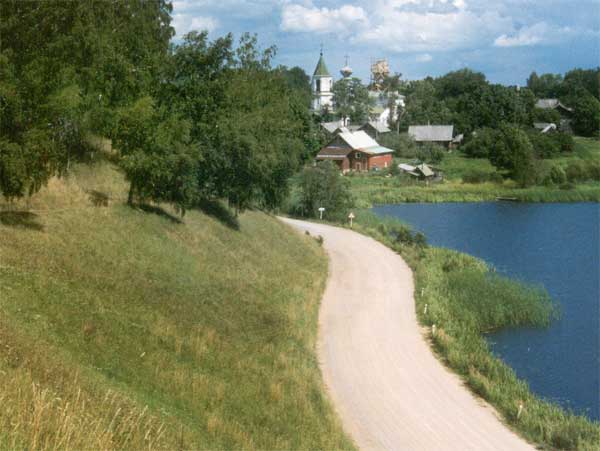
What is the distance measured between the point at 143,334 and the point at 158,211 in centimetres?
1290

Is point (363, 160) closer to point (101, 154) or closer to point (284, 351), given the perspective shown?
point (101, 154)

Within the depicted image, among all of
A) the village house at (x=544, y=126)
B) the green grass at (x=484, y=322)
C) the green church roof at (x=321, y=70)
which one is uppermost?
the green church roof at (x=321, y=70)

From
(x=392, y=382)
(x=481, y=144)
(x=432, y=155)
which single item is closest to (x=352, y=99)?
(x=432, y=155)

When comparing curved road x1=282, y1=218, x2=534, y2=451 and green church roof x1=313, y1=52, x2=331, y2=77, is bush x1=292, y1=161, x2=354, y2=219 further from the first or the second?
green church roof x1=313, y1=52, x2=331, y2=77

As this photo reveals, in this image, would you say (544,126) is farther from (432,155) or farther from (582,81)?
(582,81)

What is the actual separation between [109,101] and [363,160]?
2379 inches

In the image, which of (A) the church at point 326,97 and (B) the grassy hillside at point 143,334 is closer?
(B) the grassy hillside at point 143,334

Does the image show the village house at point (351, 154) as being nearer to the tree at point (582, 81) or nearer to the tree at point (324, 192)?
the tree at point (324, 192)

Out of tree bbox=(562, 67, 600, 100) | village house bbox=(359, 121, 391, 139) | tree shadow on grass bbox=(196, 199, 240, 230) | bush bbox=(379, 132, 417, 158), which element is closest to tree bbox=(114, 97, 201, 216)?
tree shadow on grass bbox=(196, 199, 240, 230)

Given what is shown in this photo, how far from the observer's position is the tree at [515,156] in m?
77.6

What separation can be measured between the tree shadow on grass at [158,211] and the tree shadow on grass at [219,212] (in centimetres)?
413

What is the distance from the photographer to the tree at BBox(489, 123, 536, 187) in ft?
255

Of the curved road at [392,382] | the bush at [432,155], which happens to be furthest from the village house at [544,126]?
the curved road at [392,382]

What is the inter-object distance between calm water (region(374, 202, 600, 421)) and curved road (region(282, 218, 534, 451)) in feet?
12.7
